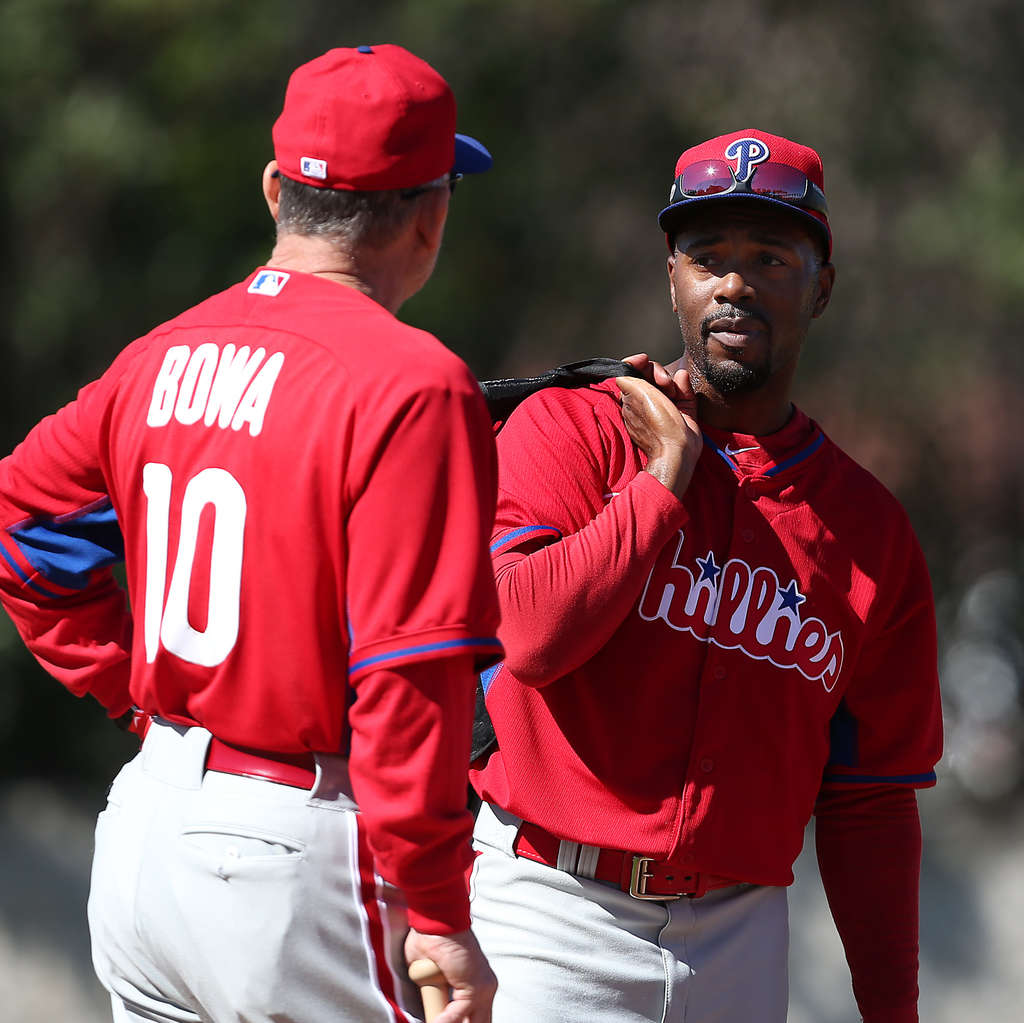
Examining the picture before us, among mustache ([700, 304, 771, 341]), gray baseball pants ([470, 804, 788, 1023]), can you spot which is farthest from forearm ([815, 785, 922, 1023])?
mustache ([700, 304, 771, 341])

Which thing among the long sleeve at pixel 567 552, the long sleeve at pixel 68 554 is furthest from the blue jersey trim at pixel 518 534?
the long sleeve at pixel 68 554

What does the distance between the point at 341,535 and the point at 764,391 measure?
1.03 meters

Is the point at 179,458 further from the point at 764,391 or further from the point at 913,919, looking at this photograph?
the point at 913,919

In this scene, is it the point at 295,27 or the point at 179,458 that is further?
the point at 295,27

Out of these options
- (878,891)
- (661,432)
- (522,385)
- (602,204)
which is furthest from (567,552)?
(602,204)

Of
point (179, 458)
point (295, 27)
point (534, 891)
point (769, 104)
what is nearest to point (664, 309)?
point (769, 104)

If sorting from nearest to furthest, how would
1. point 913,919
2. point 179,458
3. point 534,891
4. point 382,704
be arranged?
1. point 382,704
2. point 179,458
3. point 534,891
4. point 913,919

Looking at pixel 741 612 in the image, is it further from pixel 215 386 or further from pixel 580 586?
pixel 215 386

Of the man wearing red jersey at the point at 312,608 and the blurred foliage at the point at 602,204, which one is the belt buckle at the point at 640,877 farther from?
the blurred foliage at the point at 602,204

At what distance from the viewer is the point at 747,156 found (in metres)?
2.19

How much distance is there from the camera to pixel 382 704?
141 cm

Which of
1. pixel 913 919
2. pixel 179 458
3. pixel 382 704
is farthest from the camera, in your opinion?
pixel 913 919

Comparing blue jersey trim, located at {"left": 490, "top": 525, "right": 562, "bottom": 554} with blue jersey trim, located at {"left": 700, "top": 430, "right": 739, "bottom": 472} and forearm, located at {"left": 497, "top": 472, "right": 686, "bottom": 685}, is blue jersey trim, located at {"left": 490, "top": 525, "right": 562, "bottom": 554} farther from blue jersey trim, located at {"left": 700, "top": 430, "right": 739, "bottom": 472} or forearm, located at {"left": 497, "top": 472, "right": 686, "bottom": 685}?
blue jersey trim, located at {"left": 700, "top": 430, "right": 739, "bottom": 472}

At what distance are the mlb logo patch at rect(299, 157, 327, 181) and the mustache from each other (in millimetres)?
865
